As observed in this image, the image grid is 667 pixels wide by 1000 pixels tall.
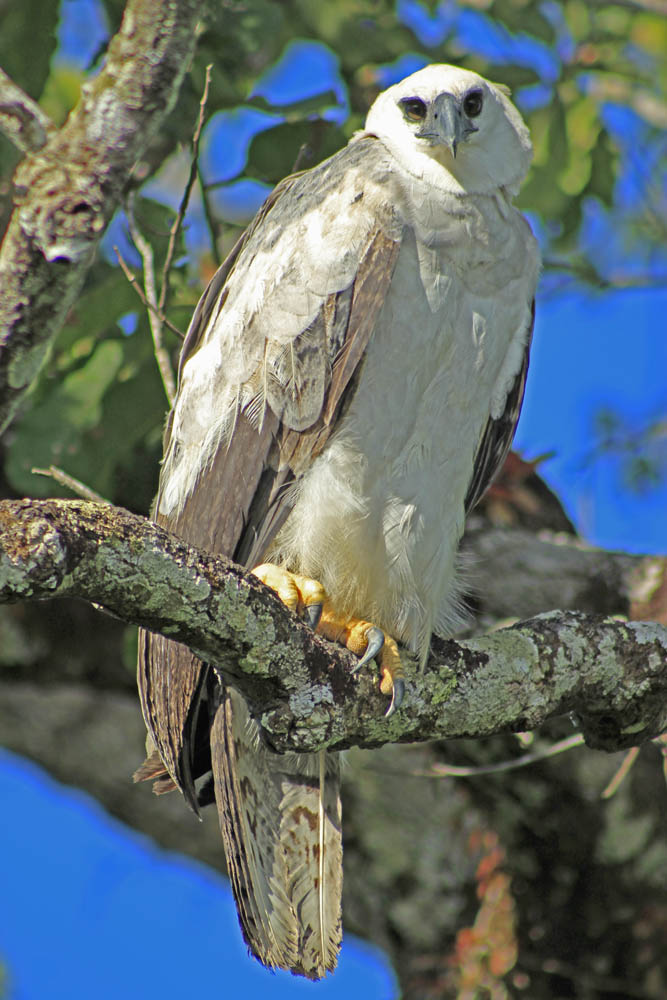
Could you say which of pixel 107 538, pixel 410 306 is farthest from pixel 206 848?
pixel 107 538

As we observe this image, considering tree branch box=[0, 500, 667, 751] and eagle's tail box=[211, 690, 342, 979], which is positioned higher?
tree branch box=[0, 500, 667, 751]

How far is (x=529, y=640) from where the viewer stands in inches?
111

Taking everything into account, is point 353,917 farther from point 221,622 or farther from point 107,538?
point 107,538

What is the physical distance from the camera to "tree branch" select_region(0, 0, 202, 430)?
2.09 meters

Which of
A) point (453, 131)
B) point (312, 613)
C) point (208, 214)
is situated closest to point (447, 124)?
point (453, 131)

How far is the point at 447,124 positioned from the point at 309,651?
5.32 ft

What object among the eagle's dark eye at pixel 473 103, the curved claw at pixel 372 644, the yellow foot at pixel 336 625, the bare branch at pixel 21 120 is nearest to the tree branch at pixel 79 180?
the bare branch at pixel 21 120

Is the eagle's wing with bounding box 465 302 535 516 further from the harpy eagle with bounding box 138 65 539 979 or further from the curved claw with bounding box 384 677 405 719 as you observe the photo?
the curved claw with bounding box 384 677 405 719

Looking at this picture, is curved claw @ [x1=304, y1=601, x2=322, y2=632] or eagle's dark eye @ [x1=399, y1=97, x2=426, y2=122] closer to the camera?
curved claw @ [x1=304, y1=601, x2=322, y2=632]

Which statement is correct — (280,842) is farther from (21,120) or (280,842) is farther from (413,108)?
(413,108)

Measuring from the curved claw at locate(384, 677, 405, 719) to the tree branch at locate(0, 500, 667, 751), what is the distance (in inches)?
1.0

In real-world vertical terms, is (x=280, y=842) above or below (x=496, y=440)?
below

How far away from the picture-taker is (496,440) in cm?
339

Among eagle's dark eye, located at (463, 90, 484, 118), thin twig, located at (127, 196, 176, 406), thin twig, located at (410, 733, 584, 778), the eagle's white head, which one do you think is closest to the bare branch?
thin twig, located at (127, 196, 176, 406)
